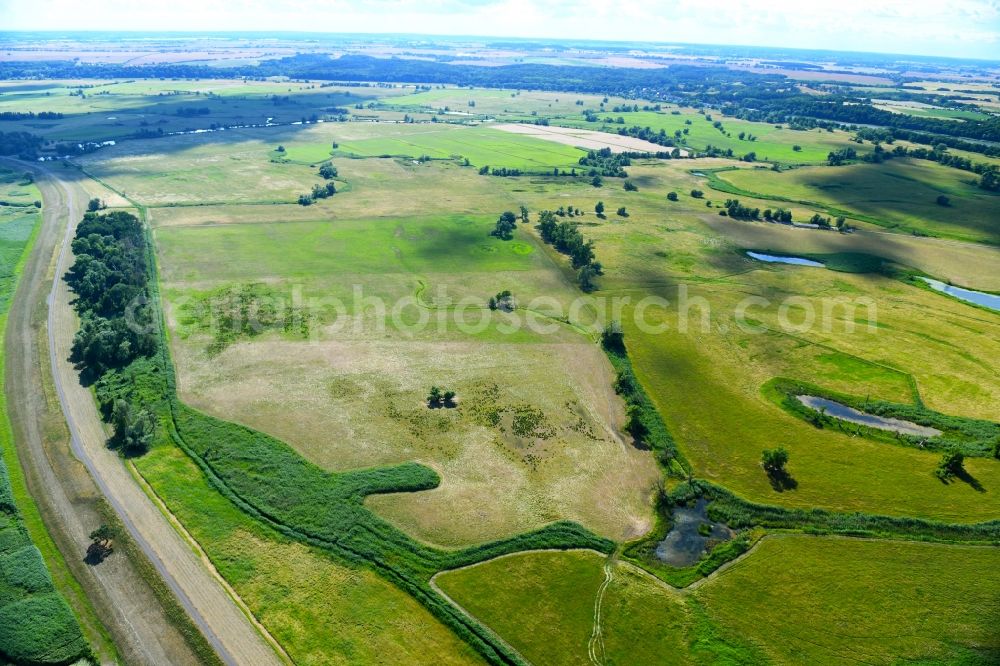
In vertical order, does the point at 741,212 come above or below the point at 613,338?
above

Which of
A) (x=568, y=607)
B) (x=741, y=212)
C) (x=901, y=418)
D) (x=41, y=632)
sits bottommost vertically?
(x=568, y=607)

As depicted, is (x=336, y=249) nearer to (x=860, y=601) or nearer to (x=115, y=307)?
(x=115, y=307)

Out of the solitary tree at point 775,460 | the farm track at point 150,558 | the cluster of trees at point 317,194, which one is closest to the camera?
the farm track at point 150,558

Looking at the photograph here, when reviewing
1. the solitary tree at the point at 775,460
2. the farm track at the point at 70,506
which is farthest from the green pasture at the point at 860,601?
the farm track at the point at 70,506

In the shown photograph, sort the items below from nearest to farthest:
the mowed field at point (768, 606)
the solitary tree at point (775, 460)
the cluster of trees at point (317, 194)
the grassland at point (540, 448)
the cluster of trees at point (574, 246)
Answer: the mowed field at point (768, 606)
the grassland at point (540, 448)
the solitary tree at point (775, 460)
the cluster of trees at point (574, 246)
the cluster of trees at point (317, 194)

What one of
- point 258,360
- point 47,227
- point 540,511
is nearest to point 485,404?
point 540,511

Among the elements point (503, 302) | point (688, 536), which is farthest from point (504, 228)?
point (688, 536)

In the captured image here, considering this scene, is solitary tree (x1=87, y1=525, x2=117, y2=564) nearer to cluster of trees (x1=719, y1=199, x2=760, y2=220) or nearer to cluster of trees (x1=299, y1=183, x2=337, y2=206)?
cluster of trees (x1=299, y1=183, x2=337, y2=206)

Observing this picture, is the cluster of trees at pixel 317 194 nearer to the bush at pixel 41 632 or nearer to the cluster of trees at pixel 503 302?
the cluster of trees at pixel 503 302
